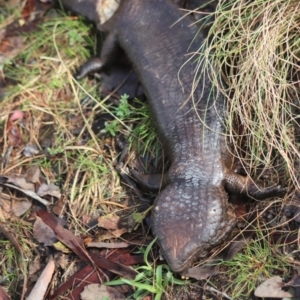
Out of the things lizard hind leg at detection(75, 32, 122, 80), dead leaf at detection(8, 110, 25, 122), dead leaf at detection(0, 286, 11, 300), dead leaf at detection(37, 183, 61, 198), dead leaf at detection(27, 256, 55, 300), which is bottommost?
dead leaf at detection(0, 286, 11, 300)

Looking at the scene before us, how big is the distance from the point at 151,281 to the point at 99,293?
33 centimetres

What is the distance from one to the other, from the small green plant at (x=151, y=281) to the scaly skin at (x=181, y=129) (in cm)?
14

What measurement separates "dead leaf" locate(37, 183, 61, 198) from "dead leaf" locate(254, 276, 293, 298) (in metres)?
1.43

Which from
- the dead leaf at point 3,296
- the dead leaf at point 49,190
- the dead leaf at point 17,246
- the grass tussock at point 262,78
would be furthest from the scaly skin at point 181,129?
the dead leaf at point 3,296

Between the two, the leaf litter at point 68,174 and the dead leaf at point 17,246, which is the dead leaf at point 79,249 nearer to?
the leaf litter at point 68,174

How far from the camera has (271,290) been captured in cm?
369

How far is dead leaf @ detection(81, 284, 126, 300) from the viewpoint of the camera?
12.8 ft

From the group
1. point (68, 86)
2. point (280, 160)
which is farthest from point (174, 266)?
point (68, 86)

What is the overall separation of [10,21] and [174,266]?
2.41 meters

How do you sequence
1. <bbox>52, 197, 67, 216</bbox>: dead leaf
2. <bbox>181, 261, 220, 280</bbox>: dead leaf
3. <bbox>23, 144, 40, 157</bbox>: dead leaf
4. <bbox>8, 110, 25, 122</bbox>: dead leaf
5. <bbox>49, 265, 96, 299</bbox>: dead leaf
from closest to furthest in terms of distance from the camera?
<bbox>181, 261, 220, 280</bbox>: dead leaf → <bbox>49, 265, 96, 299</bbox>: dead leaf → <bbox>52, 197, 67, 216</bbox>: dead leaf → <bbox>23, 144, 40, 157</bbox>: dead leaf → <bbox>8, 110, 25, 122</bbox>: dead leaf

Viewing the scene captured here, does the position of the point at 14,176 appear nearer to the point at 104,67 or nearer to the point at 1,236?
the point at 1,236

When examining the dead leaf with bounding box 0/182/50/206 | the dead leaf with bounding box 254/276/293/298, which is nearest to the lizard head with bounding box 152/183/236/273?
the dead leaf with bounding box 254/276/293/298

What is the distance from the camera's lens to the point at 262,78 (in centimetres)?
383

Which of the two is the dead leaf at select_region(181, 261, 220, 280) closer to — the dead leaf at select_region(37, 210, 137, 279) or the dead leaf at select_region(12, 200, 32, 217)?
the dead leaf at select_region(37, 210, 137, 279)
